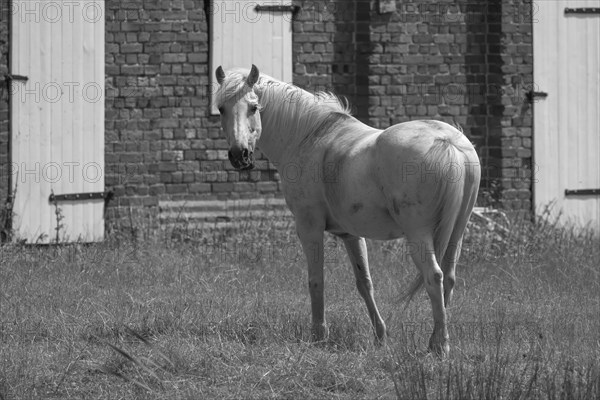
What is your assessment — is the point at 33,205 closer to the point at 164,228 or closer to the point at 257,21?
the point at 164,228

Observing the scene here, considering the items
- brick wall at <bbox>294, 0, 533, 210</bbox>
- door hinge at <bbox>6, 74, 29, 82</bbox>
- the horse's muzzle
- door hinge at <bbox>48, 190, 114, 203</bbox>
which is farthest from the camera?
brick wall at <bbox>294, 0, 533, 210</bbox>

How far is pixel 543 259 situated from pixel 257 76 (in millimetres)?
4115

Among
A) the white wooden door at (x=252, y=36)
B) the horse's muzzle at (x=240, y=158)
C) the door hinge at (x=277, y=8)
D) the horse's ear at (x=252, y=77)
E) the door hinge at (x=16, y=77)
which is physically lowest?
the horse's muzzle at (x=240, y=158)

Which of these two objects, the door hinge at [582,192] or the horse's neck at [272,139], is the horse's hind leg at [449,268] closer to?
the horse's neck at [272,139]

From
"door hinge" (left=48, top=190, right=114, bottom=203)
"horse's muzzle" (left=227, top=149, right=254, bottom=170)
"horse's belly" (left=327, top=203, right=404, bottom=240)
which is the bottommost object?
"horse's belly" (left=327, top=203, right=404, bottom=240)

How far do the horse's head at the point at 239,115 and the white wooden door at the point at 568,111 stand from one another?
17.4ft

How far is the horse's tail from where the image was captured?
6.22 meters

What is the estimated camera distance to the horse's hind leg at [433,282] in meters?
6.27

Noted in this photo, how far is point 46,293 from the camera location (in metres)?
8.15

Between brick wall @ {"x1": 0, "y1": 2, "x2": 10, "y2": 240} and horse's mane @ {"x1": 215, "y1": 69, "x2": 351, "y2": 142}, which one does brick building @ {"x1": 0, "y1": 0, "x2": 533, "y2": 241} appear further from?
horse's mane @ {"x1": 215, "y1": 69, "x2": 351, "y2": 142}

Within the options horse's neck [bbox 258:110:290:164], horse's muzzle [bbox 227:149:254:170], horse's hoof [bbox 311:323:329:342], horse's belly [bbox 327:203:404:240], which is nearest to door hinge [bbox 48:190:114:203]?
horse's neck [bbox 258:110:290:164]

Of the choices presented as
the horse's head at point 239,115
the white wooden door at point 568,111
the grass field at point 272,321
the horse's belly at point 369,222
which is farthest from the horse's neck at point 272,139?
the white wooden door at point 568,111

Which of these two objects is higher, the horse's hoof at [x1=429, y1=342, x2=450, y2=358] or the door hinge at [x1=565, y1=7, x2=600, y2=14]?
the door hinge at [x1=565, y1=7, x2=600, y2=14]

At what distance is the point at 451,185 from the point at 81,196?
5.19 metres
